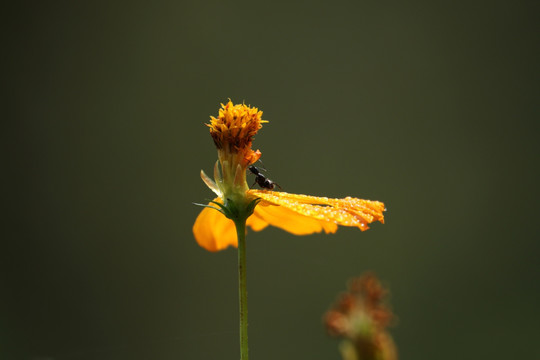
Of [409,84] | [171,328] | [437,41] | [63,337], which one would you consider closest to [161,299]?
[171,328]

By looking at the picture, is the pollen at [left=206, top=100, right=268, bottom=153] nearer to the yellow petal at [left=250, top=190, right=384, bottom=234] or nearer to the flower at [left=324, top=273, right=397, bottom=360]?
the yellow petal at [left=250, top=190, right=384, bottom=234]

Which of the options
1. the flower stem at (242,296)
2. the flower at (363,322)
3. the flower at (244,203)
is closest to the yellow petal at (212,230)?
the flower at (244,203)

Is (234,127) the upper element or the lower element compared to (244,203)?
upper

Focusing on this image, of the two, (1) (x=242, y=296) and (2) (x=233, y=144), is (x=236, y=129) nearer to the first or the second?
(2) (x=233, y=144)

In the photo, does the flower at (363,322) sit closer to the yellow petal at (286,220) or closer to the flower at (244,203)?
the flower at (244,203)

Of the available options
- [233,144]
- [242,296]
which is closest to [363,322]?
[242,296]

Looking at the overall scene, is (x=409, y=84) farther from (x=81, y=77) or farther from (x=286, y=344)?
(x=81, y=77)
